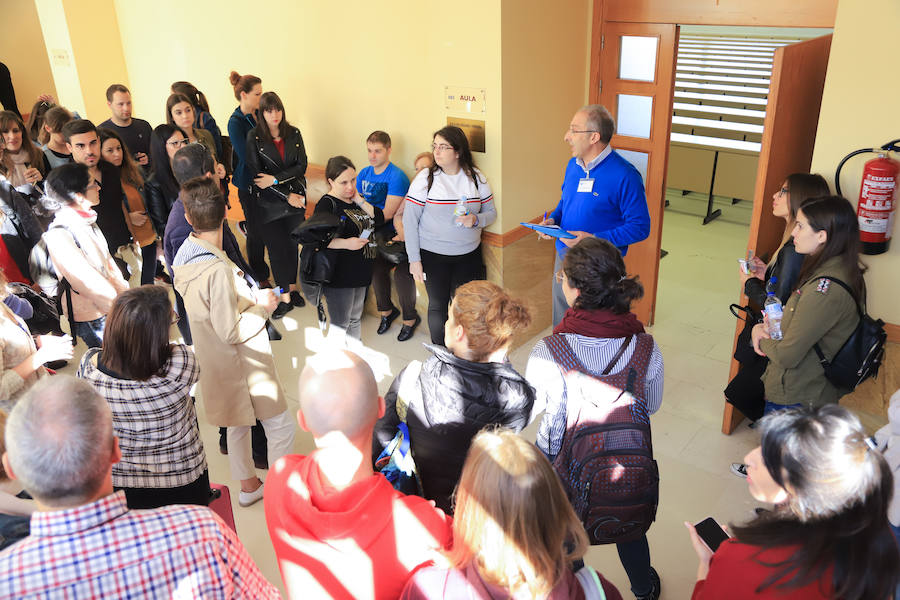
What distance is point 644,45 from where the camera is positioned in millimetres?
4684

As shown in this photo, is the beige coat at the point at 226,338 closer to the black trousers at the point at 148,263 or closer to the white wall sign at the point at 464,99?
the white wall sign at the point at 464,99

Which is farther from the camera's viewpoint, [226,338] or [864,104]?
[864,104]

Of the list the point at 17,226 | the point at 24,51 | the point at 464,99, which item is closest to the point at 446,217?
the point at 464,99

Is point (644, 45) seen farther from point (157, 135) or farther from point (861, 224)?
point (157, 135)

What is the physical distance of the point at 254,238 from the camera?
5816 millimetres

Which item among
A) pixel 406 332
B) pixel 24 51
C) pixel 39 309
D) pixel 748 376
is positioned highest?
pixel 24 51

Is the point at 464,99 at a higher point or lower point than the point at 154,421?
higher

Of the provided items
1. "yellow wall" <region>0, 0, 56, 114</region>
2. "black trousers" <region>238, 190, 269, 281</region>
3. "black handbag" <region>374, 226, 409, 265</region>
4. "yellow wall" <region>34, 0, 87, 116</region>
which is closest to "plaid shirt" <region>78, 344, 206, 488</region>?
"black handbag" <region>374, 226, 409, 265</region>

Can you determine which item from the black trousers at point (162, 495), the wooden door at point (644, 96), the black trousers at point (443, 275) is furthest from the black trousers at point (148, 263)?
the wooden door at point (644, 96)

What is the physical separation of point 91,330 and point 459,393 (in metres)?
2.92

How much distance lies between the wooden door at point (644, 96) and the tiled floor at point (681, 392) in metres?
0.74

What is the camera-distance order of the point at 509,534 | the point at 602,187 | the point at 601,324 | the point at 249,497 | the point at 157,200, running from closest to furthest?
the point at 509,534, the point at 601,324, the point at 249,497, the point at 602,187, the point at 157,200

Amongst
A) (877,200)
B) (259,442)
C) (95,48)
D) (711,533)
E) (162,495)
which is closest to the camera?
(711,533)

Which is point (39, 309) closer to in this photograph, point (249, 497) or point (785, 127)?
point (249, 497)
